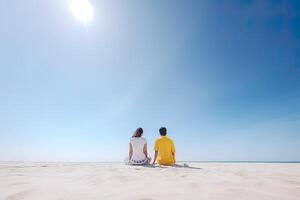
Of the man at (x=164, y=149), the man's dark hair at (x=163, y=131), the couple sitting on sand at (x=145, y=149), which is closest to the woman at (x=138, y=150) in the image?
the couple sitting on sand at (x=145, y=149)

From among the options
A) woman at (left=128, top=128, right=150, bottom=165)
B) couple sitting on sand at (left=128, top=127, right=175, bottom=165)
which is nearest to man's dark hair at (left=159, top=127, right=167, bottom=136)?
couple sitting on sand at (left=128, top=127, right=175, bottom=165)

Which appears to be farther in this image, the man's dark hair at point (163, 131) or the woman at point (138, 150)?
the man's dark hair at point (163, 131)

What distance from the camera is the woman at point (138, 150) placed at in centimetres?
832

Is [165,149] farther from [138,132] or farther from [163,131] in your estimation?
[138,132]

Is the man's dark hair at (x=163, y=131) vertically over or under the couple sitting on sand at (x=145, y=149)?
over

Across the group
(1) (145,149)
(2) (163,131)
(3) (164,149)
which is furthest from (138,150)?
(2) (163,131)

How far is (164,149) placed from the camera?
844cm

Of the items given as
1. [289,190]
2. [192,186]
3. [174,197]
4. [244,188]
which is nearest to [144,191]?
[174,197]

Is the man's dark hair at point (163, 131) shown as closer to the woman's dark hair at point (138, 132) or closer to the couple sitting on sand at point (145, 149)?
the couple sitting on sand at point (145, 149)

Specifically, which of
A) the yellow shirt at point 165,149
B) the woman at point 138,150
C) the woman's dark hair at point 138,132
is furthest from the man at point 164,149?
the woman's dark hair at point 138,132

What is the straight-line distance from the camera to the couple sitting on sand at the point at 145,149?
834cm

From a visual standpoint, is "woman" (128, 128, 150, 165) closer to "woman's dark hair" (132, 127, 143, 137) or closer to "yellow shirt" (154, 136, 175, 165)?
"woman's dark hair" (132, 127, 143, 137)

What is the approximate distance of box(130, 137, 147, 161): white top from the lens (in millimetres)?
8336

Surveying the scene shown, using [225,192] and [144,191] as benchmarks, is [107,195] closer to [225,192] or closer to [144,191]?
[144,191]
